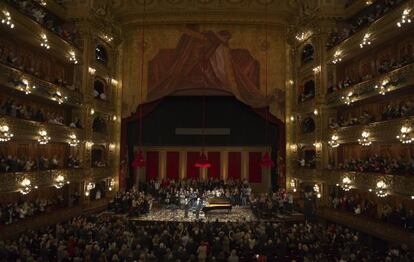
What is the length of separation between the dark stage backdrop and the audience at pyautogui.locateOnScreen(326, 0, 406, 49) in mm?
9514

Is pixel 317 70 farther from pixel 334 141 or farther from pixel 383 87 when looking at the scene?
pixel 383 87

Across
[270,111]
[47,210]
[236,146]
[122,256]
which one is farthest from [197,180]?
[122,256]

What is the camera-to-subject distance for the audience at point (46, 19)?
1966 cm

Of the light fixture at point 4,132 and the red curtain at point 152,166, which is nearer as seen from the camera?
the light fixture at point 4,132

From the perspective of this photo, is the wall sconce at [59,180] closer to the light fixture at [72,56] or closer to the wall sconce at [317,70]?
the light fixture at [72,56]

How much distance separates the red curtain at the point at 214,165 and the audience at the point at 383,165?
12.5m

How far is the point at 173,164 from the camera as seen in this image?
33.1 meters

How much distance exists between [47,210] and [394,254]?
18475 millimetres

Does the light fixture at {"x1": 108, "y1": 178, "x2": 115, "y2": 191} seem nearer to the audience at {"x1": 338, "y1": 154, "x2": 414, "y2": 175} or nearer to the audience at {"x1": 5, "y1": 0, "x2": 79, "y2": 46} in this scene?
the audience at {"x1": 5, "y1": 0, "x2": 79, "y2": 46}

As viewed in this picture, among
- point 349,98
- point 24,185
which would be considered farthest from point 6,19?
point 349,98

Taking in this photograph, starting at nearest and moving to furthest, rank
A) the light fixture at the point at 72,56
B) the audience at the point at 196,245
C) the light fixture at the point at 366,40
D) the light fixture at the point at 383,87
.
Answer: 1. the audience at the point at 196,245
2. the light fixture at the point at 383,87
3. the light fixture at the point at 366,40
4. the light fixture at the point at 72,56

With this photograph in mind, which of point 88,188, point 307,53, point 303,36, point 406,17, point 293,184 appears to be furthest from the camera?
point 293,184

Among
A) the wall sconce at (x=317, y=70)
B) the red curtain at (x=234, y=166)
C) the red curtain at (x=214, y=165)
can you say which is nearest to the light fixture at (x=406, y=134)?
the wall sconce at (x=317, y=70)

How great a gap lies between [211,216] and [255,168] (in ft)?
34.0
